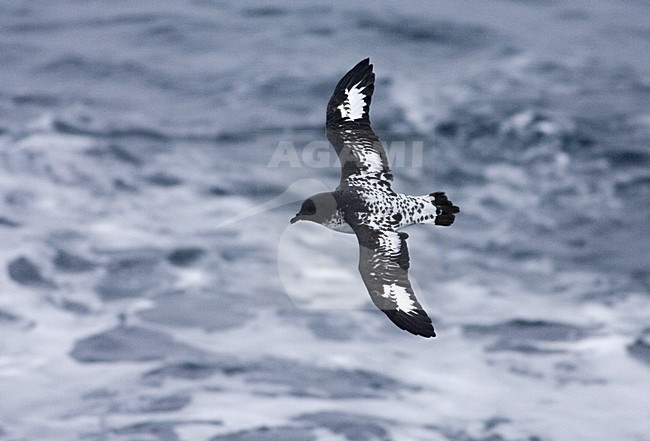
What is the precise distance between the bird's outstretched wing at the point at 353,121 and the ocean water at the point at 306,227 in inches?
361

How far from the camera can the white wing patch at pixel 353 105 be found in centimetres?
1392

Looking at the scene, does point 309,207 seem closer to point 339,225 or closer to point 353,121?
point 339,225

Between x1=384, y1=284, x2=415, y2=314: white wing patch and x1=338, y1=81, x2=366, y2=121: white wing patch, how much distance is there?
261 cm

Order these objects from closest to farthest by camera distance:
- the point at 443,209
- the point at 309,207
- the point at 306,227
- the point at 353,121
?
the point at 309,207, the point at 443,209, the point at 353,121, the point at 306,227

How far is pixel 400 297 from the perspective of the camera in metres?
12.3

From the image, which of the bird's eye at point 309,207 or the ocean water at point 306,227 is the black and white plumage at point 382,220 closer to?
the bird's eye at point 309,207

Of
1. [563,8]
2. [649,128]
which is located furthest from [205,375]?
[563,8]

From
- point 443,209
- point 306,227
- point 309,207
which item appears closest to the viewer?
point 309,207

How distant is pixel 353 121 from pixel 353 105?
0.70 feet

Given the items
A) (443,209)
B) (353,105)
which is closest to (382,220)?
(443,209)

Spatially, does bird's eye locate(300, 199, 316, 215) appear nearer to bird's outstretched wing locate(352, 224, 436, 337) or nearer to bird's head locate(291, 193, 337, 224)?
bird's head locate(291, 193, 337, 224)

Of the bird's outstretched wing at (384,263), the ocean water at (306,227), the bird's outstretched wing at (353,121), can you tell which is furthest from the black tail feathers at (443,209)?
the ocean water at (306,227)

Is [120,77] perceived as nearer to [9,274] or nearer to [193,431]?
[9,274]

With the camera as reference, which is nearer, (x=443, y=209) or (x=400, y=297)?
(x=400, y=297)
